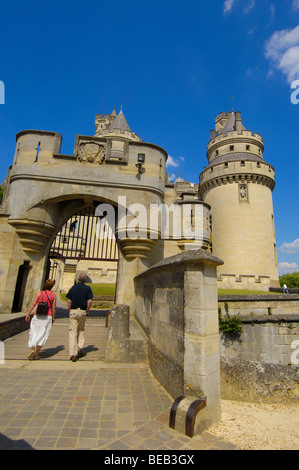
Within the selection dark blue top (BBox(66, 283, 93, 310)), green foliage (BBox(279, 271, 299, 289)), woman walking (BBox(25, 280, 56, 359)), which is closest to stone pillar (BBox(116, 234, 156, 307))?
dark blue top (BBox(66, 283, 93, 310))

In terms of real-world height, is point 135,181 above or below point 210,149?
below

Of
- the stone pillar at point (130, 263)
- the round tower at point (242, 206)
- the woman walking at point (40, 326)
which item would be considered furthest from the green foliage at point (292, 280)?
the woman walking at point (40, 326)

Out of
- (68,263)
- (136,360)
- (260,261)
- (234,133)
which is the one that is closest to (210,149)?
(234,133)

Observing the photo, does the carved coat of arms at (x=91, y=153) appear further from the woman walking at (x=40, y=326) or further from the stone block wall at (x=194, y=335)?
the stone block wall at (x=194, y=335)

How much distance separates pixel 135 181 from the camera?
933cm

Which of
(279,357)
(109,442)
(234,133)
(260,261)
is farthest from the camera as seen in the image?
(234,133)

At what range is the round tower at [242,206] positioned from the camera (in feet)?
85.9

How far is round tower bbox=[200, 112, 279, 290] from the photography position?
2619 centimetres

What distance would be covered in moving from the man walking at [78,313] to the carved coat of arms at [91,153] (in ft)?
18.3

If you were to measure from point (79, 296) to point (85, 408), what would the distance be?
7.95 ft

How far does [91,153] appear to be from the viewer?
361 inches

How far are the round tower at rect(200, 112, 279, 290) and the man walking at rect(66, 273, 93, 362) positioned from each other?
23.0 m
